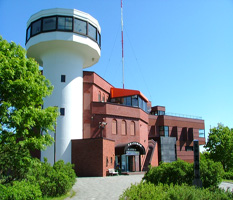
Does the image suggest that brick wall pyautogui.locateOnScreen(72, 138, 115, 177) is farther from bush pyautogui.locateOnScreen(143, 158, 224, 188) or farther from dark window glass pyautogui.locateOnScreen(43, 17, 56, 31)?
dark window glass pyautogui.locateOnScreen(43, 17, 56, 31)

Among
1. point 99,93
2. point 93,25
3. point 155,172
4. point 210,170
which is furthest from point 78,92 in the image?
point 210,170

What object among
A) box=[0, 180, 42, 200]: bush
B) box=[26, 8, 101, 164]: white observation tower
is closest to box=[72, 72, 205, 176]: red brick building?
box=[26, 8, 101, 164]: white observation tower

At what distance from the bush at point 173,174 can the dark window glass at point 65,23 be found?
19427mm

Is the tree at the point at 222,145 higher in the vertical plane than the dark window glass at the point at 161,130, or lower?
lower

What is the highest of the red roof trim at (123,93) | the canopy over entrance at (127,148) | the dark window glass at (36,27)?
the dark window glass at (36,27)

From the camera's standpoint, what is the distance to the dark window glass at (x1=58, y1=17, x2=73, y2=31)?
99.0ft

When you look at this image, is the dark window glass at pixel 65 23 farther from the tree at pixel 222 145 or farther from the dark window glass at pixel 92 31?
the tree at pixel 222 145

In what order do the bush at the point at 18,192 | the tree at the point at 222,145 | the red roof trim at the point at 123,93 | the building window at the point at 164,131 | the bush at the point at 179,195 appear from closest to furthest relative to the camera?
the bush at the point at 179,195
the bush at the point at 18,192
the red roof trim at the point at 123,93
the tree at the point at 222,145
the building window at the point at 164,131

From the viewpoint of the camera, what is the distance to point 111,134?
33812 millimetres

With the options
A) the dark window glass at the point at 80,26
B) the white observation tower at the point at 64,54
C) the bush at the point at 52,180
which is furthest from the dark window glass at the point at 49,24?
the bush at the point at 52,180

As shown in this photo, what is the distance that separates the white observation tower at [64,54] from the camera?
30078 mm

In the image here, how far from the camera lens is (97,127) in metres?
33.0

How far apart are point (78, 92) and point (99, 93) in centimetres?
446

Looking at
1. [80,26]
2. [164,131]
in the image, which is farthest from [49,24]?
[164,131]
